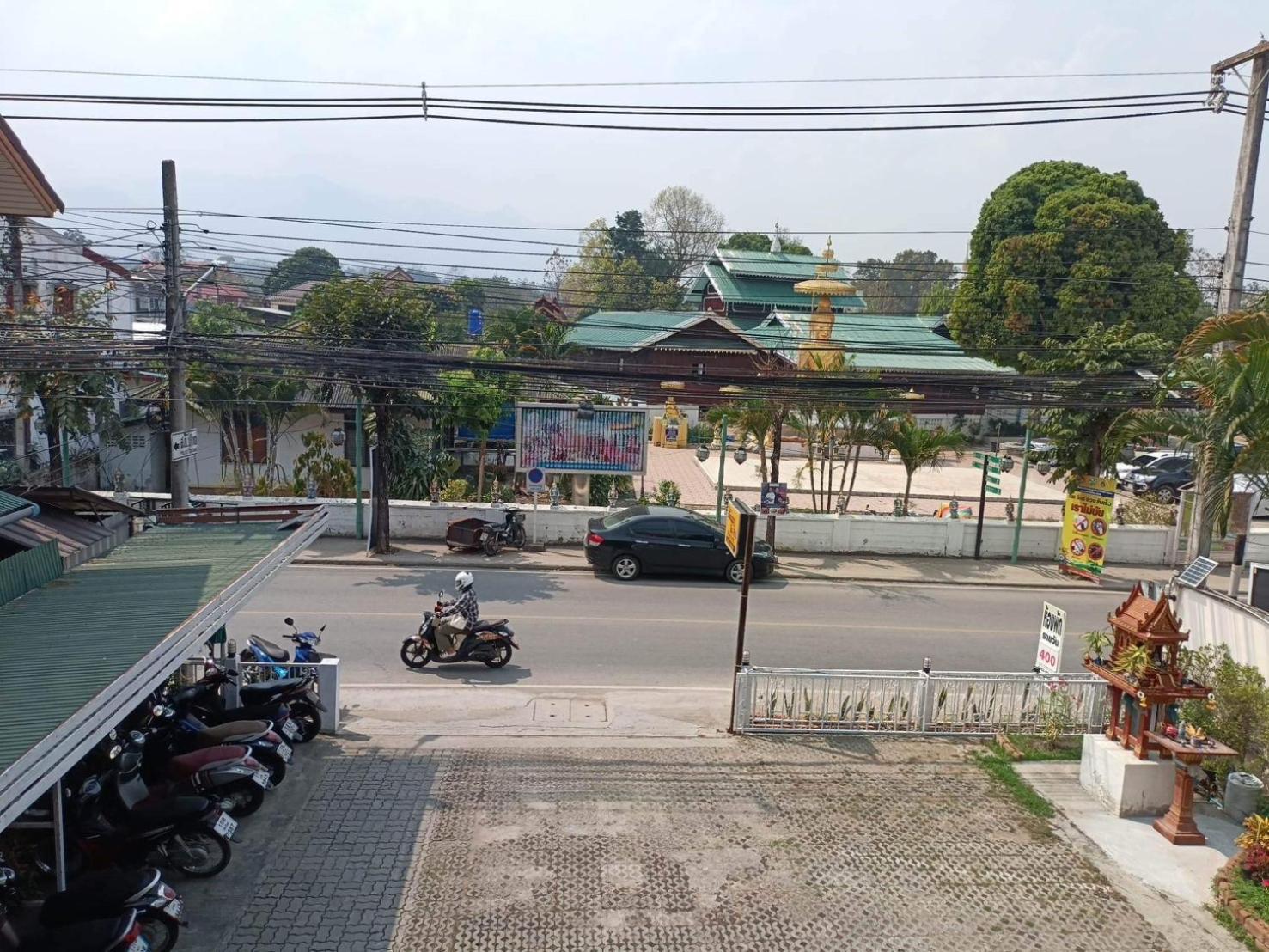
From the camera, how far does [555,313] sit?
157ft

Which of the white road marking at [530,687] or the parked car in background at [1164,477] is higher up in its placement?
the parked car in background at [1164,477]

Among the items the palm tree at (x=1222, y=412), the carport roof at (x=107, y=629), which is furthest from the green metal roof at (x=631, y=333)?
the carport roof at (x=107, y=629)

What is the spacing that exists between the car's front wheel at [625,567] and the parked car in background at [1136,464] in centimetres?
1958

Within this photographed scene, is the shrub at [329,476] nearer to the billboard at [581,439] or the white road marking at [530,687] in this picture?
the billboard at [581,439]

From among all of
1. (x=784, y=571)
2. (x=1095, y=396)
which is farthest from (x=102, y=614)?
(x=1095, y=396)

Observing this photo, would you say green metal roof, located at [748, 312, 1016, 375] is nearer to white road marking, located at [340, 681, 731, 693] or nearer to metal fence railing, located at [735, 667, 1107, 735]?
white road marking, located at [340, 681, 731, 693]

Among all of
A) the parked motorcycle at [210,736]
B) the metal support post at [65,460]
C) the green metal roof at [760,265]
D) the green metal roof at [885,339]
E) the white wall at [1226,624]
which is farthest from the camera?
the green metal roof at [760,265]

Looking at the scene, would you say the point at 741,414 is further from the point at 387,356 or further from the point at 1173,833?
the point at 1173,833

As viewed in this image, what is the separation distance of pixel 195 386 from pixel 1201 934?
24468 mm

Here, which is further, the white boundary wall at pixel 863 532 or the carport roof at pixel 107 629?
the white boundary wall at pixel 863 532

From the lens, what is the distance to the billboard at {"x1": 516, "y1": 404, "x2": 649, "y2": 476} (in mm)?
21812

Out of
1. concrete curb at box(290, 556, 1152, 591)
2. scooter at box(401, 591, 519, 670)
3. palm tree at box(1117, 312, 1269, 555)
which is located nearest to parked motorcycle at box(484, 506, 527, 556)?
concrete curb at box(290, 556, 1152, 591)

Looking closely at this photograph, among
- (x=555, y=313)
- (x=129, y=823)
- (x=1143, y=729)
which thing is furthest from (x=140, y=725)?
(x=555, y=313)

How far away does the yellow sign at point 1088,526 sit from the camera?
19516 millimetres
